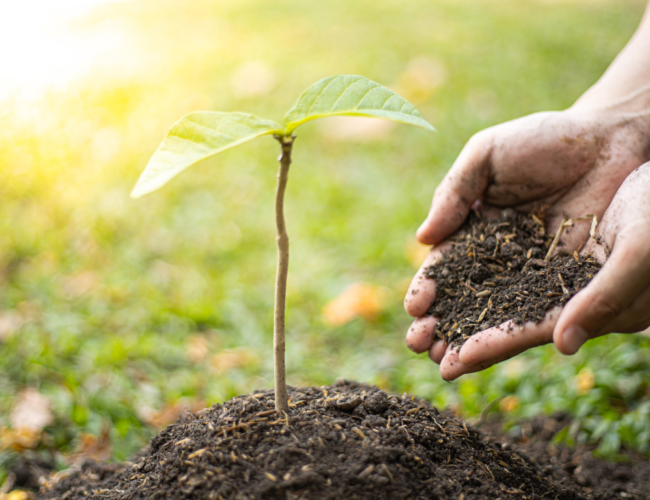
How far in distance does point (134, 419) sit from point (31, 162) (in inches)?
123

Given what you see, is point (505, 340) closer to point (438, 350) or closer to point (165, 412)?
point (438, 350)

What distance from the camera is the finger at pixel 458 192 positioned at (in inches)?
73.5

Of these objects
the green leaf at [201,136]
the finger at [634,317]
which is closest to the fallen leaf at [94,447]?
the green leaf at [201,136]

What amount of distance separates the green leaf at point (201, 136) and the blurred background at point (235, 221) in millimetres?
1595

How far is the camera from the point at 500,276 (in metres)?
1.67

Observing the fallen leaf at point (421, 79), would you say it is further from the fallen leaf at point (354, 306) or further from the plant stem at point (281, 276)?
the plant stem at point (281, 276)

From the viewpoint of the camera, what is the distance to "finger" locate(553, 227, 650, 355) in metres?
1.19

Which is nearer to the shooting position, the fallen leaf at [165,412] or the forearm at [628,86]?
the forearm at [628,86]

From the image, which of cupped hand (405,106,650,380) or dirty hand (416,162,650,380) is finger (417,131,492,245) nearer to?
cupped hand (405,106,650,380)

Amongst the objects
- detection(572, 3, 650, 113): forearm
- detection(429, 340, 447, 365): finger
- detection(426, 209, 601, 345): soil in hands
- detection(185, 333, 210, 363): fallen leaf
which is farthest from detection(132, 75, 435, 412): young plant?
detection(185, 333, 210, 363): fallen leaf

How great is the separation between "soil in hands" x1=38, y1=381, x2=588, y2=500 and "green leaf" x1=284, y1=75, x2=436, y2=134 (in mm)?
793

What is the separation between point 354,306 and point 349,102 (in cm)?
214

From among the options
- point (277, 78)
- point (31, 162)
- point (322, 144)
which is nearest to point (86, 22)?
point (277, 78)

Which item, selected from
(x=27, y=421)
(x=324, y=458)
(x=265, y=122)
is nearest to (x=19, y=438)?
(x=27, y=421)
